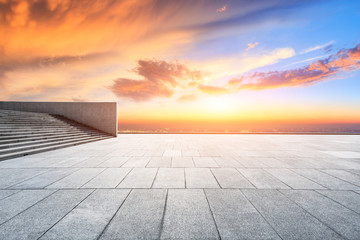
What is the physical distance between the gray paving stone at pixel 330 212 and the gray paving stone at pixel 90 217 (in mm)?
4688

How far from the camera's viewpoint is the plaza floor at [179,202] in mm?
2855

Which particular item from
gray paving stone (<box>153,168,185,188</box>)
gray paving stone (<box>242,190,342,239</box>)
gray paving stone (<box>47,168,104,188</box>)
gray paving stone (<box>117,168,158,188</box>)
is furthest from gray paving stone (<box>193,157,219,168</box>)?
gray paving stone (<box>47,168,104,188</box>)

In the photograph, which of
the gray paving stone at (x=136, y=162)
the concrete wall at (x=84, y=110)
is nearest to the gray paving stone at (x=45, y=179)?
the gray paving stone at (x=136, y=162)

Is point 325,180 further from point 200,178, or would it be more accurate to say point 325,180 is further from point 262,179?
point 200,178

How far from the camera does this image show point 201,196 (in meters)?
4.13

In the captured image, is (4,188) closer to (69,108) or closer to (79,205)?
(79,205)

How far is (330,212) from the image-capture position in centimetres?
347

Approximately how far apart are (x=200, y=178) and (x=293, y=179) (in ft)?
11.1

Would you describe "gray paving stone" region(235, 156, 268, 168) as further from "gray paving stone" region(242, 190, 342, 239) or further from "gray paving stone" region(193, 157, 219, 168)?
"gray paving stone" region(242, 190, 342, 239)

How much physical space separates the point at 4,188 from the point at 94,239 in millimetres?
4354

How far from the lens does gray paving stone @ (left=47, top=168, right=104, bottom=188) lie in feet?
15.7

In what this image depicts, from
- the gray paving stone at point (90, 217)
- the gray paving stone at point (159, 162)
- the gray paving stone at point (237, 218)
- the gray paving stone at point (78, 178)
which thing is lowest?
the gray paving stone at point (90, 217)

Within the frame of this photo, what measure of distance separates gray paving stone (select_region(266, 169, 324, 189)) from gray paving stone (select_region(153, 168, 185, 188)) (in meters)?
3.63

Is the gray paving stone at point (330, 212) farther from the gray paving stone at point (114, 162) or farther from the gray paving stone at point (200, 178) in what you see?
the gray paving stone at point (114, 162)
